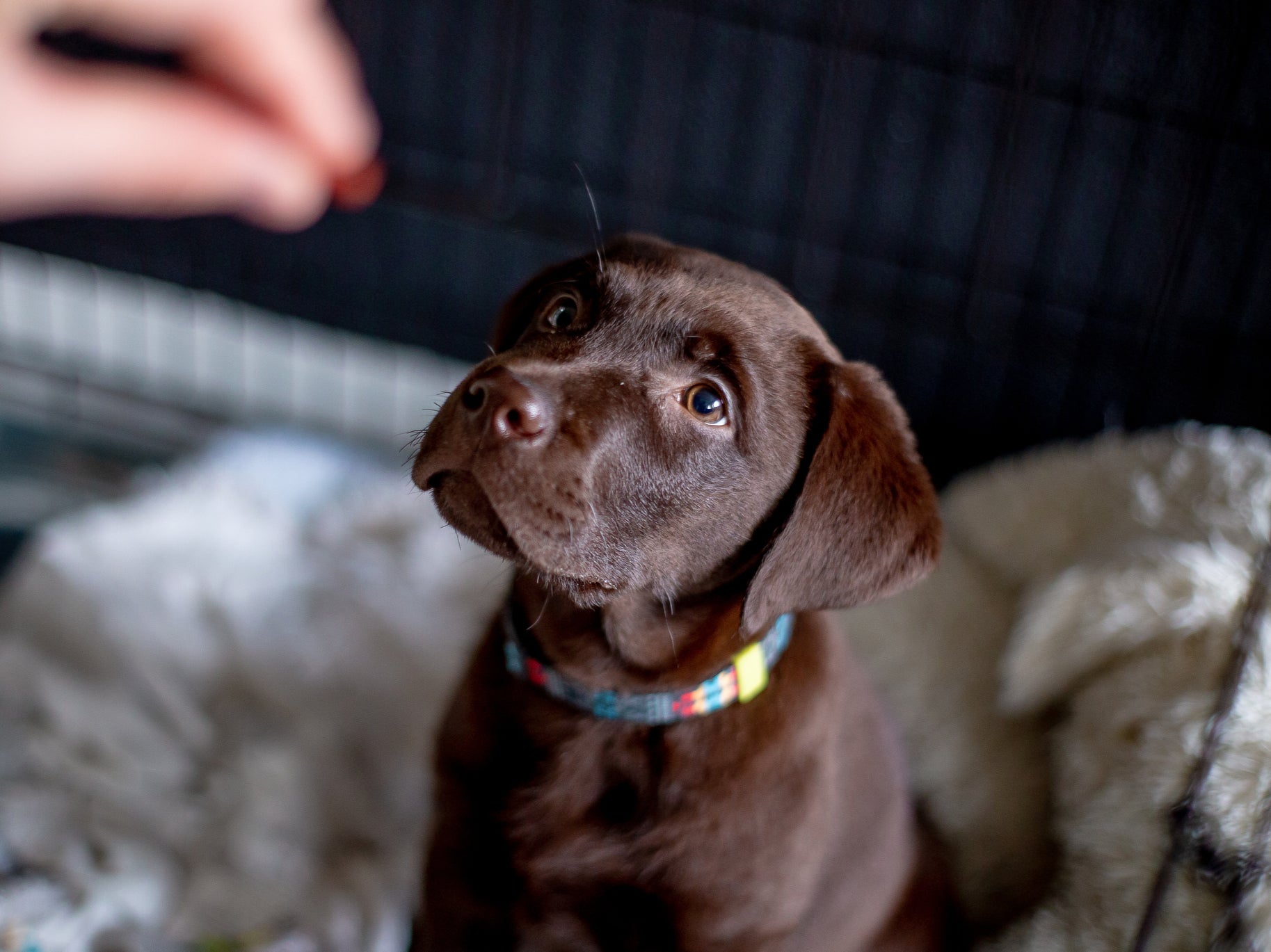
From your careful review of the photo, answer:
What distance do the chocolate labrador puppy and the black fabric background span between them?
1077mm

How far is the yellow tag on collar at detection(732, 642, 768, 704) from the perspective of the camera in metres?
1.46

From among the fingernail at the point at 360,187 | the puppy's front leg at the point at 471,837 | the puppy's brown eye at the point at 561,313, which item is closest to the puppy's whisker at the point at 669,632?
the puppy's front leg at the point at 471,837

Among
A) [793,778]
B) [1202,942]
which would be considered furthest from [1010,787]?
[793,778]

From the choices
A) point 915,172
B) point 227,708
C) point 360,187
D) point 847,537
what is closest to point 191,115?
point 360,187

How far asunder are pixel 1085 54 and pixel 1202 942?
1.61 m

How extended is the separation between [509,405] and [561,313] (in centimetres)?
33

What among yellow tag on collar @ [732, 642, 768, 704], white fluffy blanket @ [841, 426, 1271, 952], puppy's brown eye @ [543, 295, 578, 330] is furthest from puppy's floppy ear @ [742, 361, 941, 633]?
white fluffy blanket @ [841, 426, 1271, 952]

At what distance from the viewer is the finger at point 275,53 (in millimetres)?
2736

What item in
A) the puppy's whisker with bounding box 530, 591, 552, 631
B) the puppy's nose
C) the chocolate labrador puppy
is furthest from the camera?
the puppy's whisker with bounding box 530, 591, 552, 631

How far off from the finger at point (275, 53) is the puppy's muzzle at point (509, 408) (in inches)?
72.3

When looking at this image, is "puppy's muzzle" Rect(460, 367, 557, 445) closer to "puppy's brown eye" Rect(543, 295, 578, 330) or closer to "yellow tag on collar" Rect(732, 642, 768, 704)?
"puppy's brown eye" Rect(543, 295, 578, 330)

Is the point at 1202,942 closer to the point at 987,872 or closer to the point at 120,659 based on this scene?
the point at 987,872

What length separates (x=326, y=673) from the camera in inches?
93.2

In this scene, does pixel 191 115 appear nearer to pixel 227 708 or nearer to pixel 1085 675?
pixel 227 708
